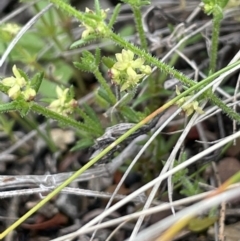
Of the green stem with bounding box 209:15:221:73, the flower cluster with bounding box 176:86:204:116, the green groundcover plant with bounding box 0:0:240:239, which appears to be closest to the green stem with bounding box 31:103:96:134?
the green groundcover plant with bounding box 0:0:240:239

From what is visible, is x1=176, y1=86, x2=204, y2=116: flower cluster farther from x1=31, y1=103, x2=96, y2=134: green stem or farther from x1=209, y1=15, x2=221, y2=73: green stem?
x1=31, y1=103, x2=96, y2=134: green stem

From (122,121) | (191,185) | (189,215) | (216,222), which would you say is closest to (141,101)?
(122,121)

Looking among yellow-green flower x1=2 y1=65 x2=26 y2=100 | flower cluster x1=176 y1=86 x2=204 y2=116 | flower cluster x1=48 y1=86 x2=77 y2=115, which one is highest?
yellow-green flower x1=2 y1=65 x2=26 y2=100

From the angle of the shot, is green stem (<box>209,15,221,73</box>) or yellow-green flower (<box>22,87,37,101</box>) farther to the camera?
green stem (<box>209,15,221,73</box>)

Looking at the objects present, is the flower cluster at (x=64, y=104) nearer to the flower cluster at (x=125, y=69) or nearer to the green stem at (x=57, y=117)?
the green stem at (x=57, y=117)

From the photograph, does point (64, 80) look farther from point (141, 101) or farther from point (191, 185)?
point (191, 185)

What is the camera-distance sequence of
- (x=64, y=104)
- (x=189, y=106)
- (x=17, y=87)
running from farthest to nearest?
(x=64, y=104), (x=189, y=106), (x=17, y=87)

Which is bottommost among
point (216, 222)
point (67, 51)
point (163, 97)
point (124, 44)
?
point (216, 222)

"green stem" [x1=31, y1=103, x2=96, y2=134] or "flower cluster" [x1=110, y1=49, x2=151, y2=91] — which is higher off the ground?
"flower cluster" [x1=110, y1=49, x2=151, y2=91]

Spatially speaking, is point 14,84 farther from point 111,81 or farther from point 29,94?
point 111,81

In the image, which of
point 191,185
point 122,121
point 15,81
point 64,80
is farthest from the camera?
point 64,80

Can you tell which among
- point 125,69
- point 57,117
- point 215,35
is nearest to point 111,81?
point 125,69
